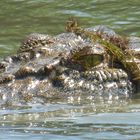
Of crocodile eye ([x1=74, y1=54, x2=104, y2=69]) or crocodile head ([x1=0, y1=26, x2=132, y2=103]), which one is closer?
crocodile head ([x1=0, y1=26, x2=132, y2=103])

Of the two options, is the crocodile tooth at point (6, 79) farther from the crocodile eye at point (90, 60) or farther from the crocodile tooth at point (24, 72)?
the crocodile eye at point (90, 60)

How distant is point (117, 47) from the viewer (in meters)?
8.40

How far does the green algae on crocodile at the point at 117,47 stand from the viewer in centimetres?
812

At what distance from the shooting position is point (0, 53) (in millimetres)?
13336

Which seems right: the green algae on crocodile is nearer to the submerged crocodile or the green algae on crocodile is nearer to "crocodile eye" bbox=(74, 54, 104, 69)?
the submerged crocodile

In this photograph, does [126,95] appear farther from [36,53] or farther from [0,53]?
[0,53]

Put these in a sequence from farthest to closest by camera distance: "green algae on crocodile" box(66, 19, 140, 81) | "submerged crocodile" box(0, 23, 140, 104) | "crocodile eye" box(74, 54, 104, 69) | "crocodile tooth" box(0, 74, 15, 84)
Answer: "green algae on crocodile" box(66, 19, 140, 81), "crocodile eye" box(74, 54, 104, 69), "crocodile tooth" box(0, 74, 15, 84), "submerged crocodile" box(0, 23, 140, 104)

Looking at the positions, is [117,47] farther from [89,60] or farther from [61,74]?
[61,74]

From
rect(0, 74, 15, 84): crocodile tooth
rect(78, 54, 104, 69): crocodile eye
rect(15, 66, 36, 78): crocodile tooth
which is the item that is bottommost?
rect(0, 74, 15, 84): crocodile tooth

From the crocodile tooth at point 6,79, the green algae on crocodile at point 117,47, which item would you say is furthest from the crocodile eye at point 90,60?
the crocodile tooth at point 6,79

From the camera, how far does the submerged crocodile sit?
7.57 meters

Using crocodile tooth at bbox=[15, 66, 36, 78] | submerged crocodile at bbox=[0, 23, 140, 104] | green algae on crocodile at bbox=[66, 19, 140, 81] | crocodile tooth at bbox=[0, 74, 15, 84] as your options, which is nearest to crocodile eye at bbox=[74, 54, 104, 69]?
submerged crocodile at bbox=[0, 23, 140, 104]

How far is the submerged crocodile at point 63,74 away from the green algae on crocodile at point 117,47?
61 millimetres

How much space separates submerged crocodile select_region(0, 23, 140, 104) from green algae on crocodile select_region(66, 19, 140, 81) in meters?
0.06
